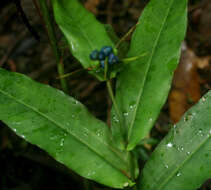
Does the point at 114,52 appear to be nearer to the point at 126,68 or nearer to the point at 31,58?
the point at 126,68

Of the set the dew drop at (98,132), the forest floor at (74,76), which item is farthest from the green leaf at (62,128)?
the forest floor at (74,76)

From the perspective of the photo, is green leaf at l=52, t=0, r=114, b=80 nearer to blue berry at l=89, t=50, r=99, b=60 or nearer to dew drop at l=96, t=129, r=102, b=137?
blue berry at l=89, t=50, r=99, b=60

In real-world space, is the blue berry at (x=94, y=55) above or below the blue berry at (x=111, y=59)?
below

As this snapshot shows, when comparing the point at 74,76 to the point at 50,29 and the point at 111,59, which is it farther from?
the point at 111,59

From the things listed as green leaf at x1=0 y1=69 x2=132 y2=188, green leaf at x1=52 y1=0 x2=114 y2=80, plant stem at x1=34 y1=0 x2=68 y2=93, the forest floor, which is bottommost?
the forest floor

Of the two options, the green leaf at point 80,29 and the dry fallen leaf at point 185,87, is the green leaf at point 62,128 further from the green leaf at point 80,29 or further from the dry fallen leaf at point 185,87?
the dry fallen leaf at point 185,87

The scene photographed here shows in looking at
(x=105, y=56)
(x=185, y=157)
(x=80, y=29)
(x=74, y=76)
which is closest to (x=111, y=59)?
(x=105, y=56)

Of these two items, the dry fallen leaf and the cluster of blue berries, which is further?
the dry fallen leaf

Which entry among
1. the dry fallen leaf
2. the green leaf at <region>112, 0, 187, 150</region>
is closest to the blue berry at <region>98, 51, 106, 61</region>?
the green leaf at <region>112, 0, 187, 150</region>
